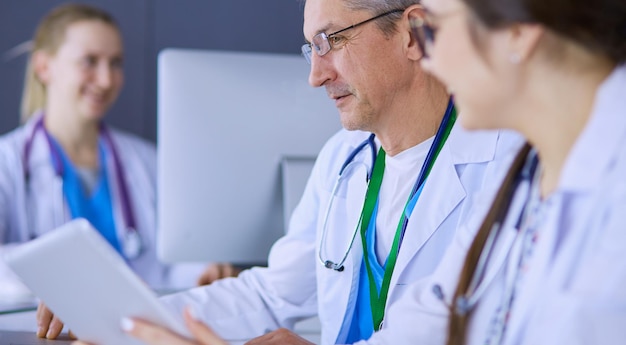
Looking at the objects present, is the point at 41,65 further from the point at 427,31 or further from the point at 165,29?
the point at 427,31

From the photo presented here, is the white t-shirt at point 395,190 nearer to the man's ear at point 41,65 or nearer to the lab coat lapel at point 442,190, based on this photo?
the lab coat lapel at point 442,190

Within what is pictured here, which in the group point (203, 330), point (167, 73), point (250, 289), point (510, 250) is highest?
point (167, 73)

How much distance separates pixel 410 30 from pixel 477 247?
708 millimetres

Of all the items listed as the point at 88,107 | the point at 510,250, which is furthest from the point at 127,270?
the point at 88,107

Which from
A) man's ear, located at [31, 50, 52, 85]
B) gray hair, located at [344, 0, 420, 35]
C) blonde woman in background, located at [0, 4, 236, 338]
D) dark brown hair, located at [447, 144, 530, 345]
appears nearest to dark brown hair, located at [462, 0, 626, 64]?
dark brown hair, located at [447, 144, 530, 345]

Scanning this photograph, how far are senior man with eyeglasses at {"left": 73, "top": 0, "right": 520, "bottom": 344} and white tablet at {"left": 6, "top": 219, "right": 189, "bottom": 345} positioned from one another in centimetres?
49

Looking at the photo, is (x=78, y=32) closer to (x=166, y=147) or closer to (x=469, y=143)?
(x=166, y=147)

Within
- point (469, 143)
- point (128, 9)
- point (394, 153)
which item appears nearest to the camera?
point (469, 143)

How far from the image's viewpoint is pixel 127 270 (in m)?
1.08

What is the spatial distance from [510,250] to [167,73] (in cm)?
104

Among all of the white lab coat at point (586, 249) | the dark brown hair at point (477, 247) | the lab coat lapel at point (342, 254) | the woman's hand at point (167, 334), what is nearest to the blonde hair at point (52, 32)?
the lab coat lapel at point (342, 254)

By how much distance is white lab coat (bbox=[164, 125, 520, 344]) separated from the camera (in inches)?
62.3

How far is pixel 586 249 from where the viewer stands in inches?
36.5

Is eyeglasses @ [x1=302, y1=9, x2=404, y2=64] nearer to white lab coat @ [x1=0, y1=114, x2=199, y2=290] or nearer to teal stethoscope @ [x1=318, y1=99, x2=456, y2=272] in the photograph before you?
teal stethoscope @ [x1=318, y1=99, x2=456, y2=272]
